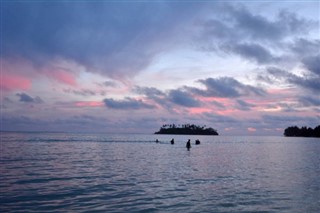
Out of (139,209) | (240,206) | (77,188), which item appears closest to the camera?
(139,209)

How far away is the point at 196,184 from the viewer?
3247cm

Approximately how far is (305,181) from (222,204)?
16.6 meters

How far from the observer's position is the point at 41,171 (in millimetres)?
40094

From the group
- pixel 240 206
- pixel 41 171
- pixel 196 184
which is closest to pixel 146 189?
pixel 196 184

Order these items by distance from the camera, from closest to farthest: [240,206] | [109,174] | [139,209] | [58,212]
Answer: [58,212], [139,209], [240,206], [109,174]

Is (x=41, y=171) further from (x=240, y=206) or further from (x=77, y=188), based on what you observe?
(x=240, y=206)

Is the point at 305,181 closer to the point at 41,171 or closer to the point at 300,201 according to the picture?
the point at 300,201

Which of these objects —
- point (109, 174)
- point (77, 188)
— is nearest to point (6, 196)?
point (77, 188)

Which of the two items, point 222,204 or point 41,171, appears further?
point 41,171

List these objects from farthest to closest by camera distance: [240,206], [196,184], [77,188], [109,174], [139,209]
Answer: [109,174] < [196,184] < [77,188] < [240,206] < [139,209]

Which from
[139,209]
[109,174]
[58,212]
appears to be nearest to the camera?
[58,212]

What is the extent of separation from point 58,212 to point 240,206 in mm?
12449

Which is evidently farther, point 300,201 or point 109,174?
point 109,174

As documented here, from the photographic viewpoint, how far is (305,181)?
35594mm
